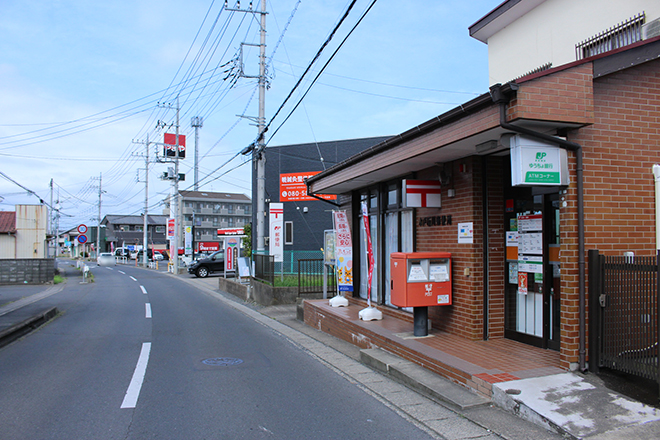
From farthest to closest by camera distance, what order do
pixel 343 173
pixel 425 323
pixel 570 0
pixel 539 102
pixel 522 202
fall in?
1. pixel 570 0
2. pixel 343 173
3. pixel 425 323
4. pixel 522 202
5. pixel 539 102

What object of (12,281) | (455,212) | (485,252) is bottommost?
(12,281)

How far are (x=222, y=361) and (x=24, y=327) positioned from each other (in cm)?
606

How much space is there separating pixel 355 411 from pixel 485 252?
11.0ft

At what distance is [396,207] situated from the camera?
389 inches

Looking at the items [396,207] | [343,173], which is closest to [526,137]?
[396,207]

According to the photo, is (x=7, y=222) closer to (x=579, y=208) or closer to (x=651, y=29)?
(x=579, y=208)

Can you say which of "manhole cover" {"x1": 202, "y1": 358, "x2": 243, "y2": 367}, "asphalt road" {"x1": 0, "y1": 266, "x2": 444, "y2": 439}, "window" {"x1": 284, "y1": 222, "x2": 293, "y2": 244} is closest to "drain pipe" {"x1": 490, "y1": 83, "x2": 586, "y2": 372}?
"asphalt road" {"x1": 0, "y1": 266, "x2": 444, "y2": 439}

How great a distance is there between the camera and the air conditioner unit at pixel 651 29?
905 cm

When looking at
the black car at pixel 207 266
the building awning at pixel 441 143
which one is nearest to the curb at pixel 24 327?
the building awning at pixel 441 143

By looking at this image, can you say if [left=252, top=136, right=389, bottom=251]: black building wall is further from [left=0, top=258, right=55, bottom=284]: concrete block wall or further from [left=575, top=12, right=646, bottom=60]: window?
[left=575, top=12, right=646, bottom=60]: window

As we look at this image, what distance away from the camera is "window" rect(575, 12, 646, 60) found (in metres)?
9.73

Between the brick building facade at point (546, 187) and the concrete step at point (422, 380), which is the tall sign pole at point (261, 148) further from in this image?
the concrete step at point (422, 380)

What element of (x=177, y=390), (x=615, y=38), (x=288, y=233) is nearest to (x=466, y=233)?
(x=177, y=390)

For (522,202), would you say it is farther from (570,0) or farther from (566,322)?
(570,0)
